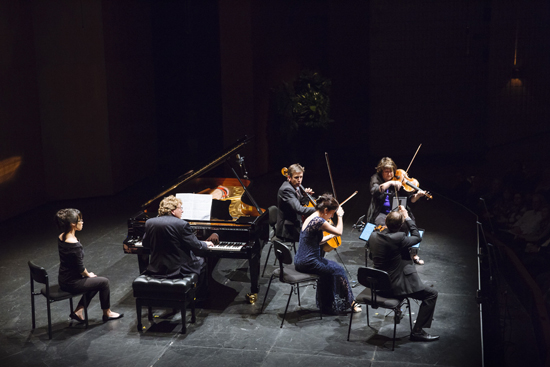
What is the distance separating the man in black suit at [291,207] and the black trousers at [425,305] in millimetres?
1616

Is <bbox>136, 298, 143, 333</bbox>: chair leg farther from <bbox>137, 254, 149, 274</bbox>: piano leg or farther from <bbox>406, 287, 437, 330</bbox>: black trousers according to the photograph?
<bbox>406, 287, 437, 330</bbox>: black trousers

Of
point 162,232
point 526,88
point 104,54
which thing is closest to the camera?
point 162,232

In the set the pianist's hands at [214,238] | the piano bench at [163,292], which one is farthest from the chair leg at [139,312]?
the pianist's hands at [214,238]

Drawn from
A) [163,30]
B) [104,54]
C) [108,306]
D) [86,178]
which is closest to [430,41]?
[163,30]

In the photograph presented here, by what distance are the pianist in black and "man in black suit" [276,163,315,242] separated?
1.23m

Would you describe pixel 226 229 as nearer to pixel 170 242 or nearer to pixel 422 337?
pixel 170 242

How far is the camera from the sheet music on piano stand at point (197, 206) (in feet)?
18.6

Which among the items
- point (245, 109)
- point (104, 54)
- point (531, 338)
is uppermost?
point (104, 54)

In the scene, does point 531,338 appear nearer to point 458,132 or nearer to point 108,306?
point 108,306

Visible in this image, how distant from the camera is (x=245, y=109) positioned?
1116 centimetres

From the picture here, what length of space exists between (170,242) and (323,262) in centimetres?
139

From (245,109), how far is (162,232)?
6431 mm

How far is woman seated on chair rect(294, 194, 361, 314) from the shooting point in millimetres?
5168

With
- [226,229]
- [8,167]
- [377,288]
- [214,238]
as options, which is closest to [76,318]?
[214,238]
